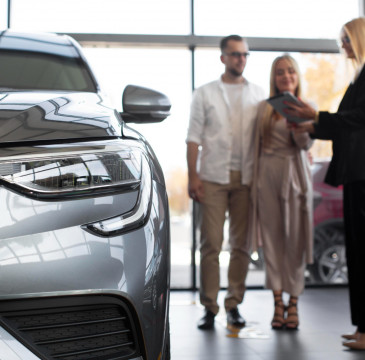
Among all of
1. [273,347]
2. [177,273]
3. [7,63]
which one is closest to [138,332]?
[7,63]

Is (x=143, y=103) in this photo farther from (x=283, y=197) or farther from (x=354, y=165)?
(x=283, y=197)

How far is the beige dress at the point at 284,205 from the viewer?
3.64 m

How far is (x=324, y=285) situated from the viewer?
5.63 metres

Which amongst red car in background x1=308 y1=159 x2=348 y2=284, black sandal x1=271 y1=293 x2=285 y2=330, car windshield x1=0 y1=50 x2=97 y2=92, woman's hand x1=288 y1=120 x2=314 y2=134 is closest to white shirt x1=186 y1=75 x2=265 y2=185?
woman's hand x1=288 y1=120 x2=314 y2=134

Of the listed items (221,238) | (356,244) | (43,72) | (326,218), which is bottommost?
(326,218)

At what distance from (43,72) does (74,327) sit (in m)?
1.36

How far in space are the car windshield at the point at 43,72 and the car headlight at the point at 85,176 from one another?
935 millimetres

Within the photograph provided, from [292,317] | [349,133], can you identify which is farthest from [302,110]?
[292,317]

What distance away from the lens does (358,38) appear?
10.4 feet

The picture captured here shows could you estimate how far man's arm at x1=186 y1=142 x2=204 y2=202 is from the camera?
3.71 metres

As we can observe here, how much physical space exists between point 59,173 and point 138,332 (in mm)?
404

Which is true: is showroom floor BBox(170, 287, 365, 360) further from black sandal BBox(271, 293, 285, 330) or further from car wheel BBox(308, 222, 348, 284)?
car wheel BBox(308, 222, 348, 284)

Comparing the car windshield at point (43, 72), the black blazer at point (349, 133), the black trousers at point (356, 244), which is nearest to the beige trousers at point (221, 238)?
the black blazer at point (349, 133)

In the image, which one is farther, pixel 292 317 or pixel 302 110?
pixel 292 317
